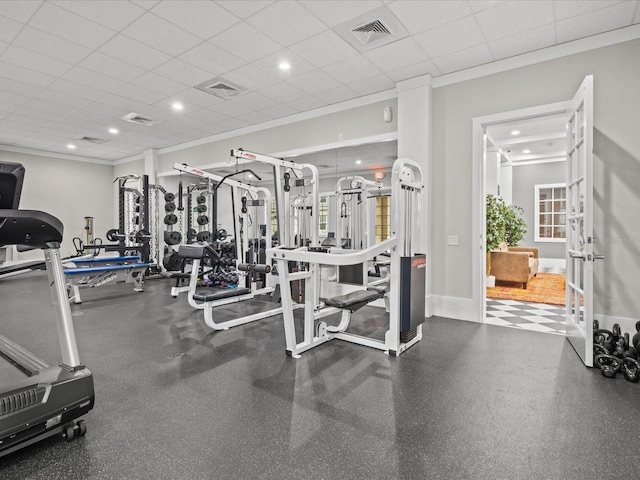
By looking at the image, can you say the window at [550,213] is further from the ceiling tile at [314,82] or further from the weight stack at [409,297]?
the weight stack at [409,297]

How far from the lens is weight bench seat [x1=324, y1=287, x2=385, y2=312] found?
10.6 feet

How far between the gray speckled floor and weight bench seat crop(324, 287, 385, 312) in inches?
15.8

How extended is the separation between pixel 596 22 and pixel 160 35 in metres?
4.09

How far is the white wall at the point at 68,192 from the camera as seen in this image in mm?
8758

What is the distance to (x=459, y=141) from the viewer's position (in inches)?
170

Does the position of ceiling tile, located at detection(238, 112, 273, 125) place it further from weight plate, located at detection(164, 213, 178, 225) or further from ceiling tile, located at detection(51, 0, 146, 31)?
ceiling tile, located at detection(51, 0, 146, 31)

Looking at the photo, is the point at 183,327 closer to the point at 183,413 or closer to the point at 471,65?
the point at 183,413

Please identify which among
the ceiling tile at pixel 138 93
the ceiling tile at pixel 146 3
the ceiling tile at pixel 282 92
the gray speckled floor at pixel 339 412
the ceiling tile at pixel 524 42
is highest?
the ceiling tile at pixel 138 93

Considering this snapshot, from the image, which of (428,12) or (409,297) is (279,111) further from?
(409,297)

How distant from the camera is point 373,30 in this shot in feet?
11.2

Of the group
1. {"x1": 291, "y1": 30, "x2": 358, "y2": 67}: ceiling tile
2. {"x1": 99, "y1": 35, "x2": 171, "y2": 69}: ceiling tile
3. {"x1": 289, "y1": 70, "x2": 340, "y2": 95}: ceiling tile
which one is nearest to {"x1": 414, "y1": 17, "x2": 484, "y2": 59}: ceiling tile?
{"x1": 291, "y1": 30, "x2": 358, "y2": 67}: ceiling tile

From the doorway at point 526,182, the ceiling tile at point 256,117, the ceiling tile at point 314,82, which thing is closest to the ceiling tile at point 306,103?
the ceiling tile at point 314,82

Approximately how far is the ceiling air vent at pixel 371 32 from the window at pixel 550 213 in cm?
809

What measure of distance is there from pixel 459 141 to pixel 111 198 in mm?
9758
